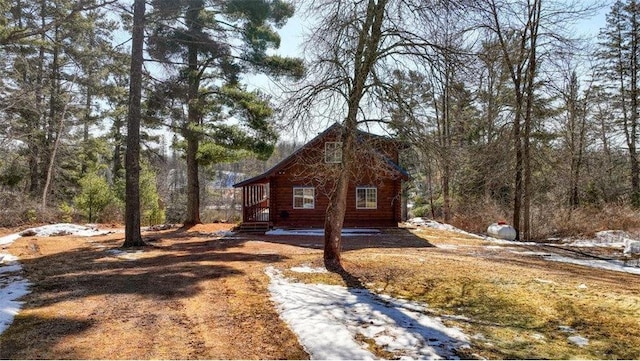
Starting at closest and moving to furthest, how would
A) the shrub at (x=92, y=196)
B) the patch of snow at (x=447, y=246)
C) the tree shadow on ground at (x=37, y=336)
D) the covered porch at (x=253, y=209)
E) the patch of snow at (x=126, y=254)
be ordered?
the tree shadow on ground at (x=37, y=336) < the patch of snow at (x=126, y=254) < the patch of snow at (x=447, y=246) < the covered porch at (x=253, y=209) < the shrub at (x=92, y=196)

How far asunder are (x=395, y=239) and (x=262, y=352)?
12.5m

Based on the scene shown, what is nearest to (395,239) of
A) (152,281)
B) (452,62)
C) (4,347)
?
(452,62)

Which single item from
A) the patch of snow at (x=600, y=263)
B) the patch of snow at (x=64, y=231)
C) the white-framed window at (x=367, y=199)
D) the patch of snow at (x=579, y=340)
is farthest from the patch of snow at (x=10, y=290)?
the white-framed window at (x=367, y=199)

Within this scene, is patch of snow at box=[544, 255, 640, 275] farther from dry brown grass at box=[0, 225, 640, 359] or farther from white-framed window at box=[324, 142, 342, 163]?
white-framed window at box=[324, 142, 342, 163]

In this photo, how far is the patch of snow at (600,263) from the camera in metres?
9.56

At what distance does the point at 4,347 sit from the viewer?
159 inches

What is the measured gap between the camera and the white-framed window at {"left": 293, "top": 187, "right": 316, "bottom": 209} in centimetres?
2030

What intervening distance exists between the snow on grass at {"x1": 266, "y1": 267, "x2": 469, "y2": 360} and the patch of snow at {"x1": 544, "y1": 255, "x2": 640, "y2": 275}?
6.84 m

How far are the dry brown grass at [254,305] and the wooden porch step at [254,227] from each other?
29.8 ft

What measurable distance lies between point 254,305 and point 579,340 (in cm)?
390

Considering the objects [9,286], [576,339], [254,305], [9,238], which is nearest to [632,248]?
[576,339]

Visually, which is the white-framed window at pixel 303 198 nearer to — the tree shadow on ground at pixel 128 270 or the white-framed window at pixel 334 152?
the tree shadow on ground at pixel 128 270

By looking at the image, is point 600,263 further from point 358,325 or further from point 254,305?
point 254,305

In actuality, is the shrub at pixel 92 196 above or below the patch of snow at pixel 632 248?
above
